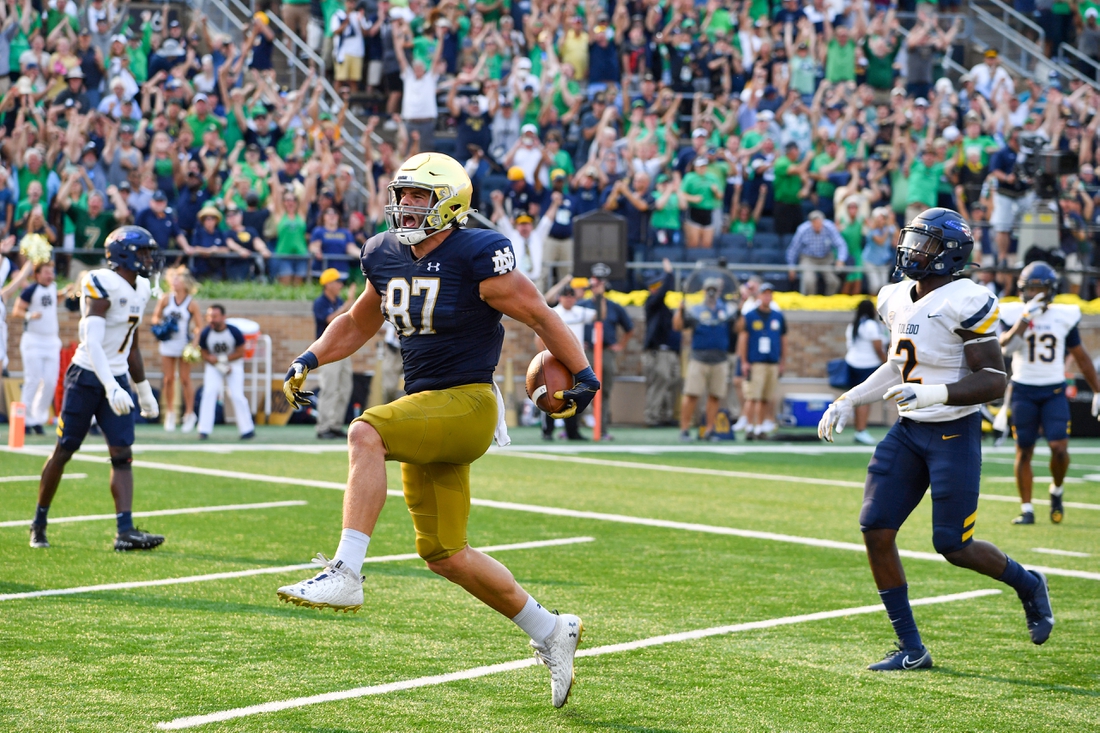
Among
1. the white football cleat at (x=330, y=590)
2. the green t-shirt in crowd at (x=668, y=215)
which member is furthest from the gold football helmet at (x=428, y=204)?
the green t-shirt in crowd at (x=668, y=215)

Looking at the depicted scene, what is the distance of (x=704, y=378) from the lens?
1783 cm

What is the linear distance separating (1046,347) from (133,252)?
699 centimetres

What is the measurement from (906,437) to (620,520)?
4.55 m

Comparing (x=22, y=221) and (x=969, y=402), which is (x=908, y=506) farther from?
(x=22, y=221)

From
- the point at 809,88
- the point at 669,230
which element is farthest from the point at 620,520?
the point at 809,88

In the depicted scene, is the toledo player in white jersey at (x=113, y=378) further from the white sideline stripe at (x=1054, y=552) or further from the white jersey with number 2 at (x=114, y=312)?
the white sideline stripe at (x=1054, y=552)

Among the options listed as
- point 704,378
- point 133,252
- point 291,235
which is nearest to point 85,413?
point 133,252

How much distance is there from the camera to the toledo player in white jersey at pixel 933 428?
5973 mm

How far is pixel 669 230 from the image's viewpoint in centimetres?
2052

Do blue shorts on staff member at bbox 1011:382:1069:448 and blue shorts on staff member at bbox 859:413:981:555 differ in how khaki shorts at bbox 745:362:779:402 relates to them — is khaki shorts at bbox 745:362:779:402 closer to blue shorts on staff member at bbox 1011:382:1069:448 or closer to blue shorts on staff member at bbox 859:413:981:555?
blue shorts on staff member at bbox 1011:382:1069:448

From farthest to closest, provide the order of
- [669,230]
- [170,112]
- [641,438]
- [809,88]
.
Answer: [809,88] → [669,230] → [170,112] → [641,438]

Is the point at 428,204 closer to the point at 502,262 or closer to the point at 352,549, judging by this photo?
the point at 502,262

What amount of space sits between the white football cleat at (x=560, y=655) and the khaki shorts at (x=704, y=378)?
12563mm

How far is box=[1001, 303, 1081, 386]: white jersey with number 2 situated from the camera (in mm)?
10805
